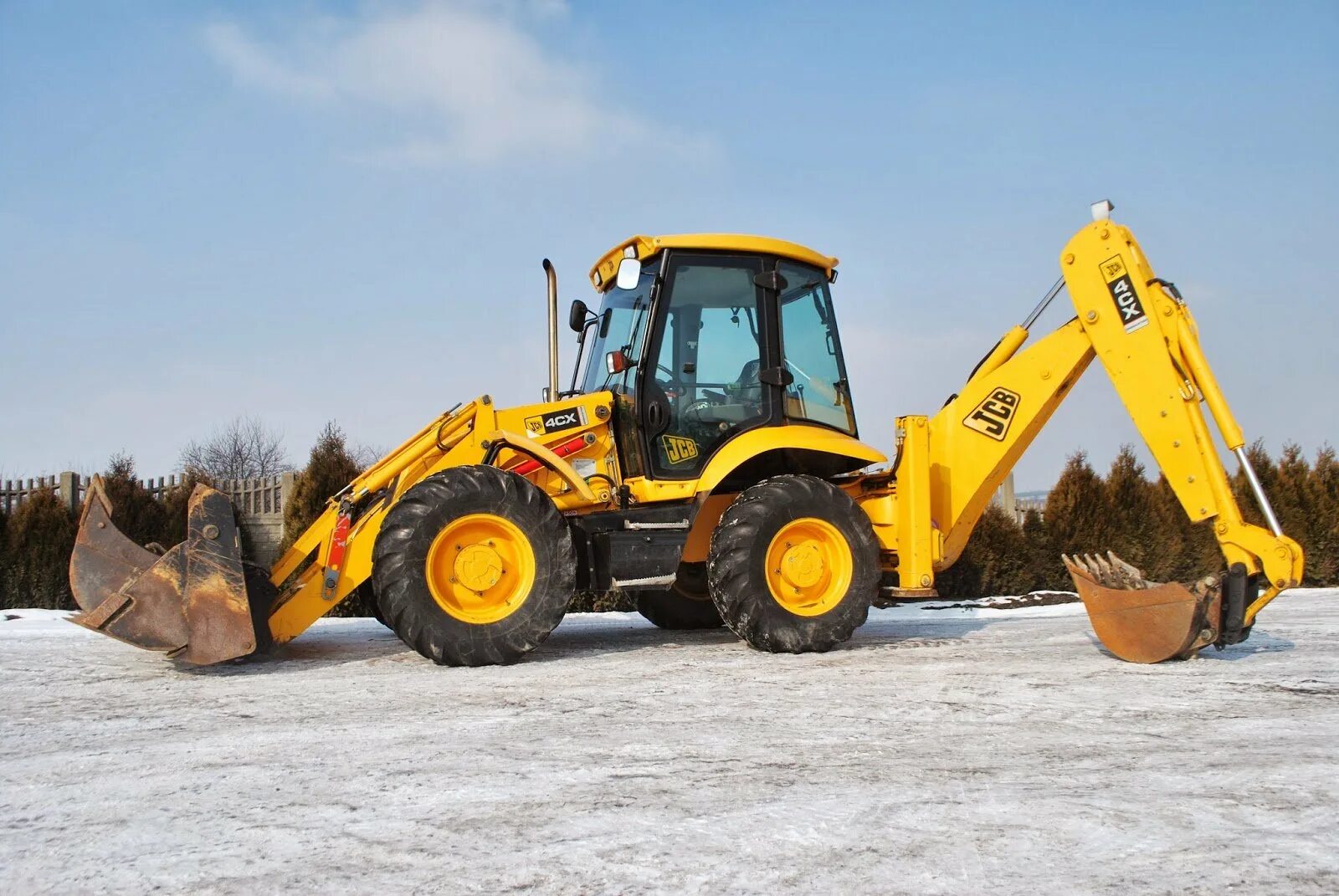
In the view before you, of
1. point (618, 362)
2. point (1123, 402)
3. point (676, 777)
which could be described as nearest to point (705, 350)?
point (618, 362)

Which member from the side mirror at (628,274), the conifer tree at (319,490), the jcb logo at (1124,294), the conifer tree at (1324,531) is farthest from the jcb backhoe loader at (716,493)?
the conifer tree at (1324,531)

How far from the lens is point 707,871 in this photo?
268cm

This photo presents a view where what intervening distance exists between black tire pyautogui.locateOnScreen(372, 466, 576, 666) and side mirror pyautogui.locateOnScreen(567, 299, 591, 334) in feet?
5.52

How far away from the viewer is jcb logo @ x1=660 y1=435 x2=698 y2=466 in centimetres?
696

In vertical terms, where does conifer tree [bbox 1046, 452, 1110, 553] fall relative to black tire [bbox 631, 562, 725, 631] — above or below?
above

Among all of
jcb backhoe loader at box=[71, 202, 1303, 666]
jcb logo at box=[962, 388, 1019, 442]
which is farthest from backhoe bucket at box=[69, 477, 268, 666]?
jcb logo at box=[962, 388, 1019, 442]

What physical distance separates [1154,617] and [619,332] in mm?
3691

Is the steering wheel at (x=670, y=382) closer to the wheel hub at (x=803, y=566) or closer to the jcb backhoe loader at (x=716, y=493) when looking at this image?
the jcb backhoe loader at (x=716, y=493)

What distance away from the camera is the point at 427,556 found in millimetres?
6090

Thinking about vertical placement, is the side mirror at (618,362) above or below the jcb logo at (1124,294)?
below

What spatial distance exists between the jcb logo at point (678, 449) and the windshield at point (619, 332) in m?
0.40

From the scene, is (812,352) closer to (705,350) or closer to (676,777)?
(705,350)

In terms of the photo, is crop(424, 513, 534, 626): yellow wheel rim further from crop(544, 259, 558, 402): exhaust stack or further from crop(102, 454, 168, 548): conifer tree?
crop(102, 454, 168, 548): conifer tree

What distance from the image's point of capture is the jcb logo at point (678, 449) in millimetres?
6957
